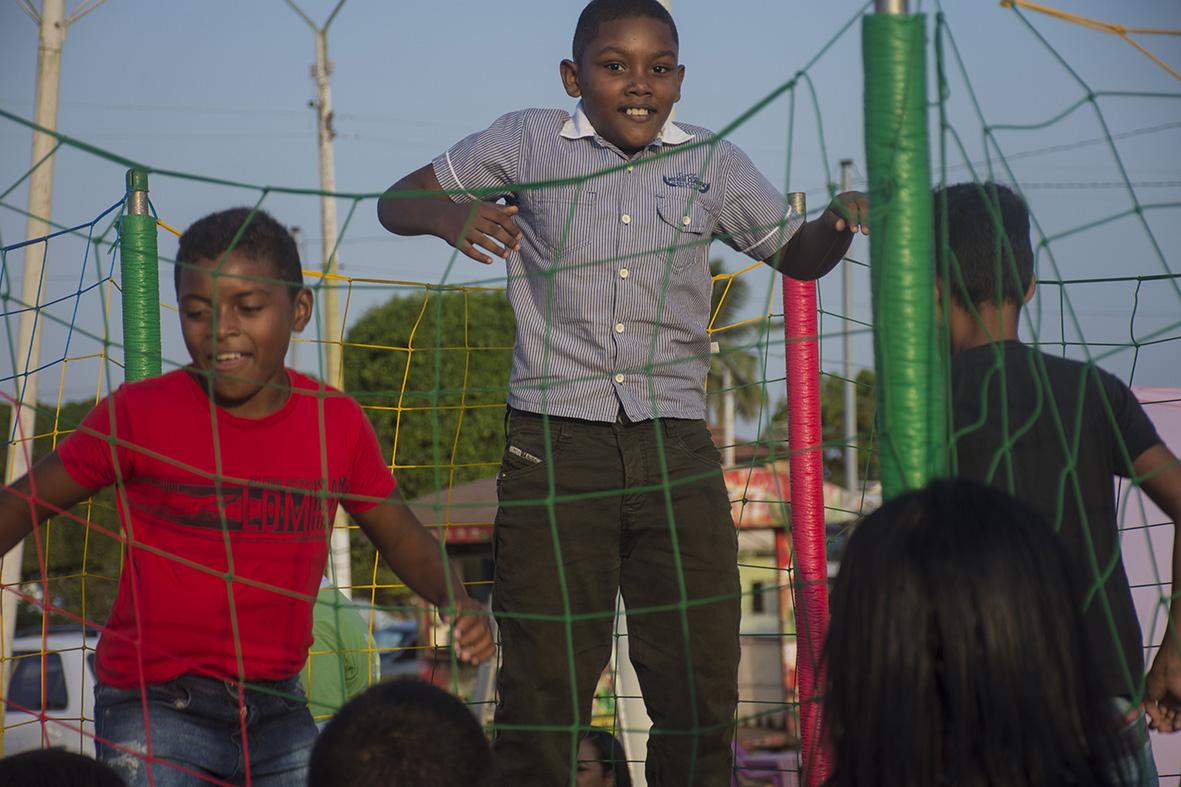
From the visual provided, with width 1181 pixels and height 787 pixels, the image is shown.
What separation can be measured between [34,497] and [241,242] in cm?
64

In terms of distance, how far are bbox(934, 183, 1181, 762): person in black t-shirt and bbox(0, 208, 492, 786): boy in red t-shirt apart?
3.64 feet

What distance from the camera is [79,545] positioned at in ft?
82.3

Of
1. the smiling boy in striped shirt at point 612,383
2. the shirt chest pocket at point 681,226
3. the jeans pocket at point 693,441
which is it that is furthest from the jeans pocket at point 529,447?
the shirt chest pocket at point 681,226

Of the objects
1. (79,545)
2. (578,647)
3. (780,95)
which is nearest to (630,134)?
(780,95)

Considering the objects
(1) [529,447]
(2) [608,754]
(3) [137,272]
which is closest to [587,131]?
(1) [529,447]

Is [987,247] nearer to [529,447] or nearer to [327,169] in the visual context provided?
[529,447]

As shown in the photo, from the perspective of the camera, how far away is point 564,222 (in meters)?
3.12

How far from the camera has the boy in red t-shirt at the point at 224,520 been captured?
2.53 meters

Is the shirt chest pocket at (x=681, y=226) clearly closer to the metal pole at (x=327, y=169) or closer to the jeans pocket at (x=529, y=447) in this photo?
the jeans pocket at (x=529, y=447)

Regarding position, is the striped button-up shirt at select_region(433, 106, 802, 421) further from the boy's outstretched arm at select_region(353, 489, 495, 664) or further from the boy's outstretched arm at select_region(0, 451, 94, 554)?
the boy's outstretched arm at select_region(0, 451, 94, 554)

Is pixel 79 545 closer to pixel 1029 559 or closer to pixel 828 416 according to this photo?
pixel 828 416

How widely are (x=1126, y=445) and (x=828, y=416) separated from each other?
3847cm

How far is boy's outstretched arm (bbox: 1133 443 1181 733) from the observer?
2.62m

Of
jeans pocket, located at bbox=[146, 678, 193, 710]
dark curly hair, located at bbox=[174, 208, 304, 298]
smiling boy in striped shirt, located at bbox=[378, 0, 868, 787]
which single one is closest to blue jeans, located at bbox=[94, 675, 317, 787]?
jeans pocket, located at bbox=[146, 678, 193, 710]
